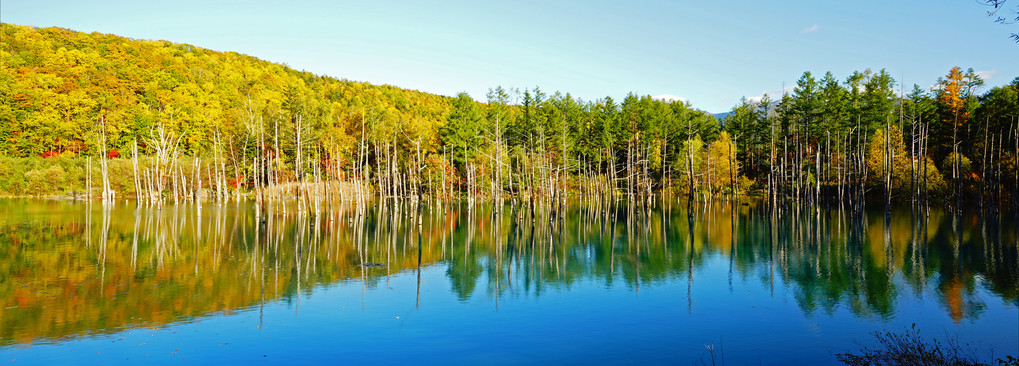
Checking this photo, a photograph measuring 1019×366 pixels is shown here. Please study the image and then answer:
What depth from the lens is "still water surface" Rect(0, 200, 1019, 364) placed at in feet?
40.9

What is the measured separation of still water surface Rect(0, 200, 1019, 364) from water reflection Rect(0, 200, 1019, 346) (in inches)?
4.8

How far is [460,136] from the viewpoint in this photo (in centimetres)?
6775

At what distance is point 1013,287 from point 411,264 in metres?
20.8

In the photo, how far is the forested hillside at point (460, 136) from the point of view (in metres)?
55.3

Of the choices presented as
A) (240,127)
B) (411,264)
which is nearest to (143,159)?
(240,127)

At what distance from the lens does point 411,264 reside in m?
23.3

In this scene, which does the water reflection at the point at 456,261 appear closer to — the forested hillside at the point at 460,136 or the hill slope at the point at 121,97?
the forested hillside at the point at 460,136

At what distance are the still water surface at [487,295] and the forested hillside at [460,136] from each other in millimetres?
22852

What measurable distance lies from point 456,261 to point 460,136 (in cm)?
4428

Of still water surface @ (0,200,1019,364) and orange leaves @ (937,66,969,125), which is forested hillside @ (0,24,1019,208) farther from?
still water surface @ (0,200,1019,364)

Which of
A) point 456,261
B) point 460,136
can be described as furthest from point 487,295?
point 460,136

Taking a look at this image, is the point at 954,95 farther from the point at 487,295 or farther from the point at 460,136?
the point at 487,295

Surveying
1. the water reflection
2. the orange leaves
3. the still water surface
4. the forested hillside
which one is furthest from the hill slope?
the orange leaves

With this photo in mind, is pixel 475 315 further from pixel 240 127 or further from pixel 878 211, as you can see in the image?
pixel 240 127
